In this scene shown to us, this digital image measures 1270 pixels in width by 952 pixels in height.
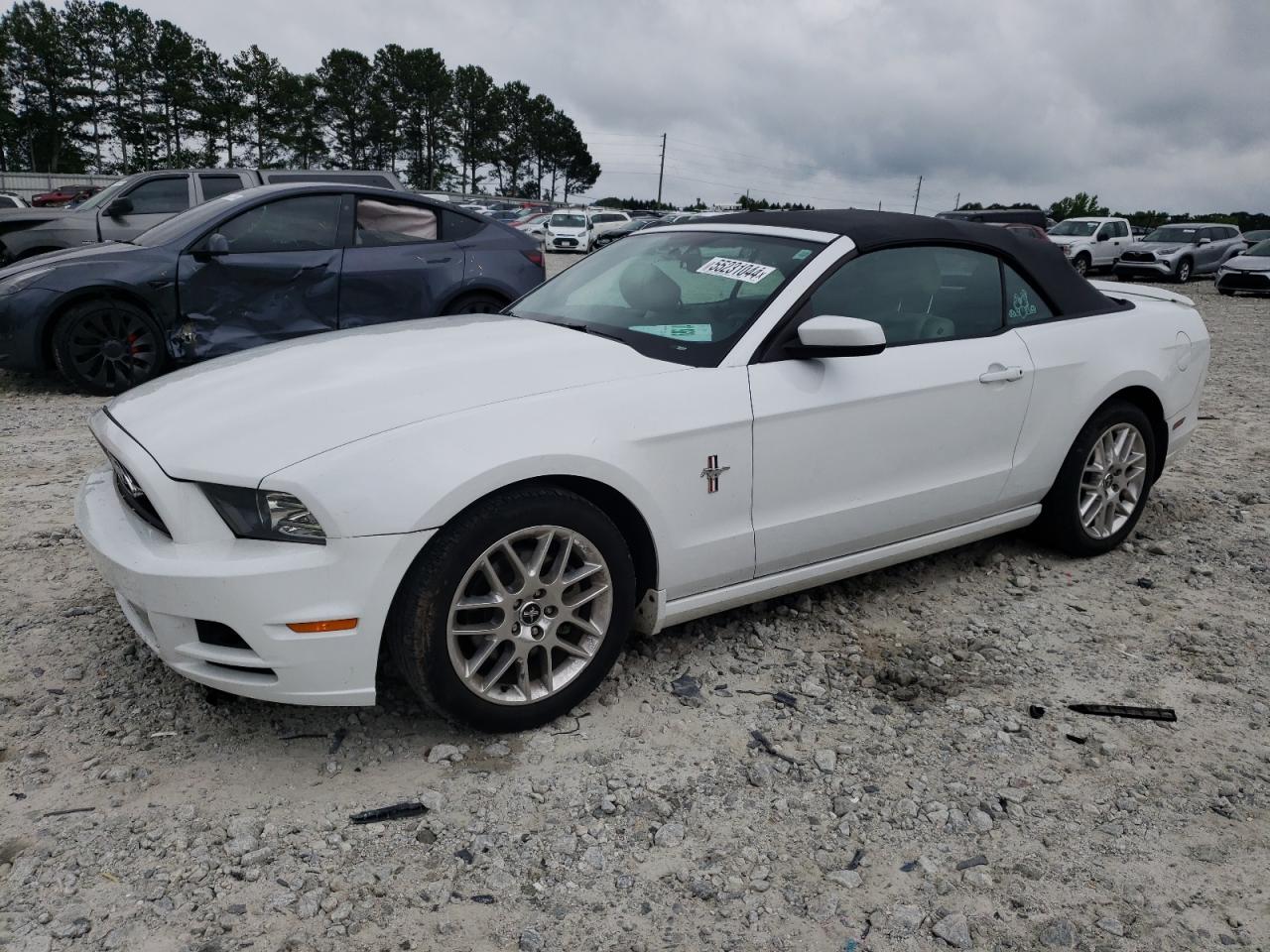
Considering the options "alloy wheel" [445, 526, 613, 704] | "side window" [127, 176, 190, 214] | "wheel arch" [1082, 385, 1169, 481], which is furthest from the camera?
"side window" [127, 176, 190, 214]

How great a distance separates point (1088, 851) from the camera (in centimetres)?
237

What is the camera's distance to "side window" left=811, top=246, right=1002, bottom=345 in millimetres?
3338

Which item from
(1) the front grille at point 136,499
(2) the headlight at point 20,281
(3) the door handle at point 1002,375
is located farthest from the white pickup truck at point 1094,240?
(1) the front grille at point 136,499

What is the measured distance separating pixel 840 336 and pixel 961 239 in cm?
115

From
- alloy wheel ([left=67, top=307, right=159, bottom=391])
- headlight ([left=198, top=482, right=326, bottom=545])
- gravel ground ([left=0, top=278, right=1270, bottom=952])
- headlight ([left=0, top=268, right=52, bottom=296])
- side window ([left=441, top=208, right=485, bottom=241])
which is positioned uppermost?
side window ([left=441, top=208, right=485, bottom=241])

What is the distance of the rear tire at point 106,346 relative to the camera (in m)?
6.77

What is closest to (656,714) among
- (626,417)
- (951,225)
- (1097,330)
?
(626,417)

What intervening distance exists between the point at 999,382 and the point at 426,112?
88628 millimetres

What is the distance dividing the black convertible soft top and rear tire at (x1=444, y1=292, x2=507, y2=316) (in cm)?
360

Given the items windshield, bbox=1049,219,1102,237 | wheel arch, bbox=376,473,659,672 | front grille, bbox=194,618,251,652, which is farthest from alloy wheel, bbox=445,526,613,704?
windshield, bbox=1049,219,1102,237

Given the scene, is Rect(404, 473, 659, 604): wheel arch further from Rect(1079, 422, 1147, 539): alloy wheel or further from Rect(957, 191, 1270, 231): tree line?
Rect(957, 191, 1270, 231): tree line

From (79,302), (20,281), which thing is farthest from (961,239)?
(20,281)

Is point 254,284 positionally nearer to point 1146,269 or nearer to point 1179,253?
point 1146,269

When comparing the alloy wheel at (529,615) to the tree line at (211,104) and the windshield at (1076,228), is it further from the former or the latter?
the tree line at (211,104)
